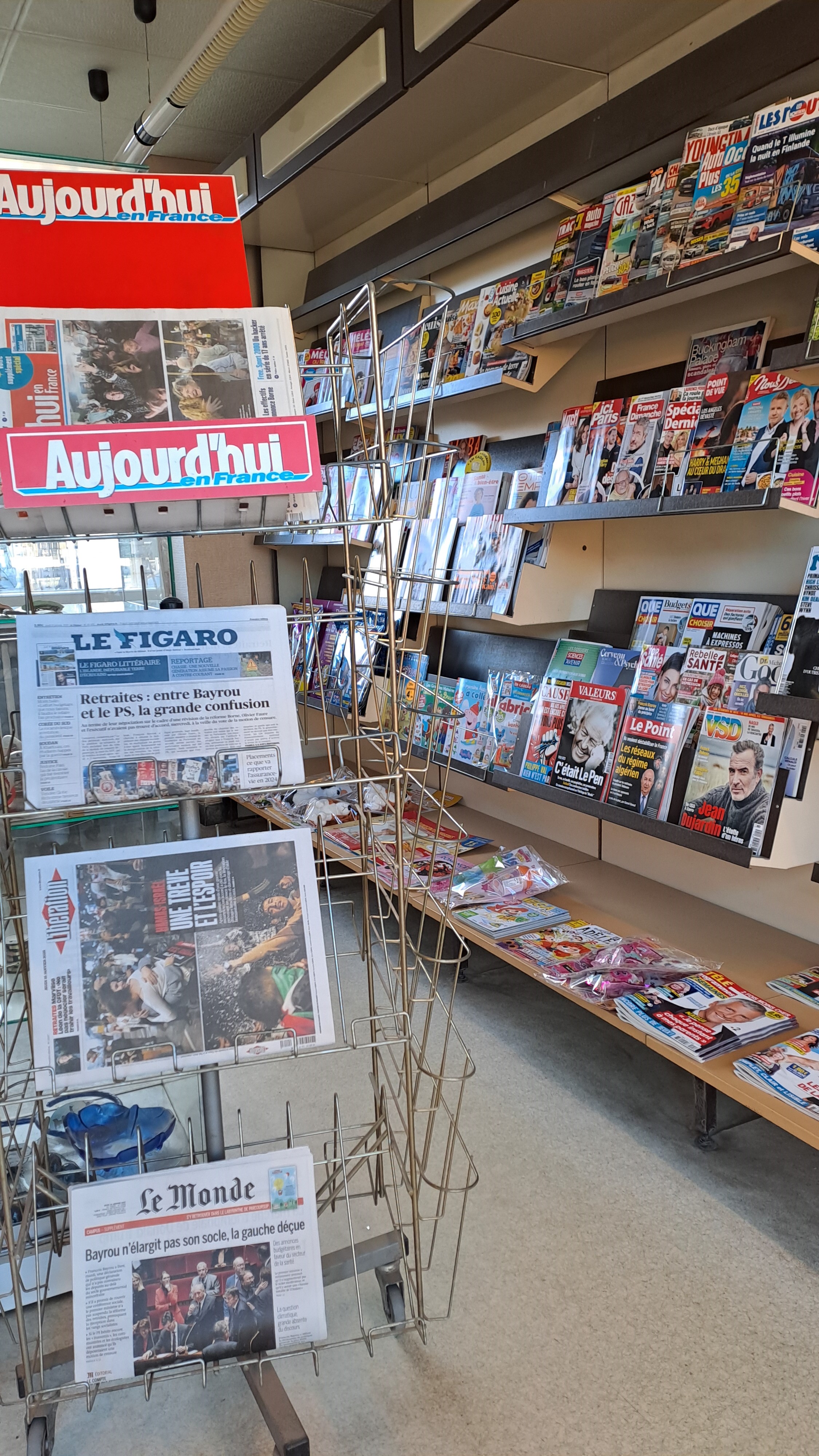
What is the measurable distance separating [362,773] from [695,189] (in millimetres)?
1567

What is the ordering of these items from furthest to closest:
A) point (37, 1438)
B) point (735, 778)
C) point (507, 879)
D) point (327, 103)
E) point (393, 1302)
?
point (327, 103)
point (507, 879)
point (735, 778)
point (393, 1302)
point (37, 1438)

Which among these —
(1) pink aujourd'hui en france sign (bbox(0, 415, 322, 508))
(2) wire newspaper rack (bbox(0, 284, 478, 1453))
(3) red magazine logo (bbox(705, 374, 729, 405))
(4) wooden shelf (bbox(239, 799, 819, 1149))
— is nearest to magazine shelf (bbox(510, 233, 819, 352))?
(3) red magazine logo (bbox(705, 374, 729, 405))

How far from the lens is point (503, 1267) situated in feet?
5.87

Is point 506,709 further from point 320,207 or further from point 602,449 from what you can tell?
point 320,207

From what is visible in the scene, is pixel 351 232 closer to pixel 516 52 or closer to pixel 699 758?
pixel 516 52

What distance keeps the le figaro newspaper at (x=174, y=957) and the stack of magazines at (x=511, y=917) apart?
49.3 inches

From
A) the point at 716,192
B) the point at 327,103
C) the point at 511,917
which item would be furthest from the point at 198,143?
the point at 511,917

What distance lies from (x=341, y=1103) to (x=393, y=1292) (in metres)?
0.77

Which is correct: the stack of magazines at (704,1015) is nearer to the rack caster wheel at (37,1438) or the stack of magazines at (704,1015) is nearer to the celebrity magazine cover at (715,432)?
the celebrity magazine cover at (715,432)

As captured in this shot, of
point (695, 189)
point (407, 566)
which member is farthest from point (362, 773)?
point (407, 566)

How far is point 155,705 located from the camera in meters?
1.28

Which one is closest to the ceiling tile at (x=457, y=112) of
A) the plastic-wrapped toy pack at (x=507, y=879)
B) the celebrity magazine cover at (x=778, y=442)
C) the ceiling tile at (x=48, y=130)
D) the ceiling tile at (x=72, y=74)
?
the ceiling tile at (x=72, y=74)

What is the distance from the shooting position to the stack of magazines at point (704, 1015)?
1954mm

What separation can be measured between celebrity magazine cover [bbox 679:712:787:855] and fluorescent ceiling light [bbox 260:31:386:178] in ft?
6.95
